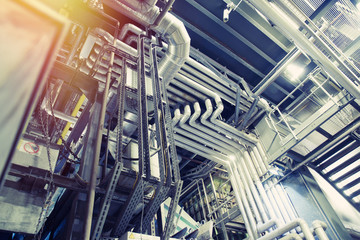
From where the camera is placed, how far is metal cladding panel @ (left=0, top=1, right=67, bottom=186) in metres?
0.56

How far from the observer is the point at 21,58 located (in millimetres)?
603

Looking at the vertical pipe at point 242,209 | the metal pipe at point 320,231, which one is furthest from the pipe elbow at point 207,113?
the metal pipe at point 320,231

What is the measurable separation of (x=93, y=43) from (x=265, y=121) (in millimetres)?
5270

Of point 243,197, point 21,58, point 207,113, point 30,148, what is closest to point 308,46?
point 207,113

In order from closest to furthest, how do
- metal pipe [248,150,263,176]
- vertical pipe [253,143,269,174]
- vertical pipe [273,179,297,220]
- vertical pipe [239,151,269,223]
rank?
vertical pipe [273,179,297,220], vertical pipe [239,151,269,223], vertical pipe [253,143,269,174], metal pipe [248,150,263,176]

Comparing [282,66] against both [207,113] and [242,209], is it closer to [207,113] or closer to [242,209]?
[207,113]

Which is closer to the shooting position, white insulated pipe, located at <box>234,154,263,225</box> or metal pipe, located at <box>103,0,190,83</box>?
metal pipe, located at <box>103,0,190,83</box>

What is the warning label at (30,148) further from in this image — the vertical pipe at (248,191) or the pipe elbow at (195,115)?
the vertical pipe at (248,191)

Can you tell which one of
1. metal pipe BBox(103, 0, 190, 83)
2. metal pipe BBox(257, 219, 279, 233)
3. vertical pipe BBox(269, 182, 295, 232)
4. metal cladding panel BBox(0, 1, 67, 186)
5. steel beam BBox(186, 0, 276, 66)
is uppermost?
steel beam BBox(186, 0, 276, 66)

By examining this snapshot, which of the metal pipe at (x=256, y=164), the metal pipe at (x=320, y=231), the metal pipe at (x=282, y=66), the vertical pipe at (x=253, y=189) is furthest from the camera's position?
the metal pipe at (x=256, y=164)

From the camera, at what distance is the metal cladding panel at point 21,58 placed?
56 cm

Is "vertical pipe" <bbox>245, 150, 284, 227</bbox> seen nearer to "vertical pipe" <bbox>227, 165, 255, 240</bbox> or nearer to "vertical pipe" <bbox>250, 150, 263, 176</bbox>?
"vertical pipe" <bbox>250, 150, 263, 176</bbox>

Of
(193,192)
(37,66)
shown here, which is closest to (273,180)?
(193,192)

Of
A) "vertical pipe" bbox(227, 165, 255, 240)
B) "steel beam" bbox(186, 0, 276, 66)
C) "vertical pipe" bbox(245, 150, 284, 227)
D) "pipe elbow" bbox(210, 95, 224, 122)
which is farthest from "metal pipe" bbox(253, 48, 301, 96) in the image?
"vertical pipe" bbox(227, 165, 255, 240)
